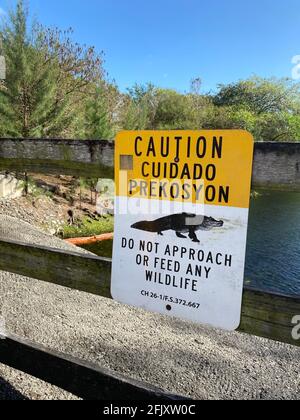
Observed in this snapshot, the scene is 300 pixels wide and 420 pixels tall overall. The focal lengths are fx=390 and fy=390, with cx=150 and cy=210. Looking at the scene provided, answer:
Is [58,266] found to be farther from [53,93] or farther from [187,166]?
[53,93]

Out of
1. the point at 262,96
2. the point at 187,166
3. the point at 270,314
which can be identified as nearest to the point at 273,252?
the point at 270,314

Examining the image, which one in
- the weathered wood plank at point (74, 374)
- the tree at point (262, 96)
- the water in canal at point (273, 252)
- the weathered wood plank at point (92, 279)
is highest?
the tree at point (262, 96)

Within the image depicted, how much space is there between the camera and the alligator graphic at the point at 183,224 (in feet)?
5.04

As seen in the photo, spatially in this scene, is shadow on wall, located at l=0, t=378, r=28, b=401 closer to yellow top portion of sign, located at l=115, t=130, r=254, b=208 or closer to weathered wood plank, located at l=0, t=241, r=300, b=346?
weathered wood plank, located at l=0, t=241, r=300, b=346

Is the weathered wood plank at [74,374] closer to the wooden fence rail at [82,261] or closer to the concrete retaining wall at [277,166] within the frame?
the wooden fence rail at [82,261]

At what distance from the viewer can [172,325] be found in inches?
175

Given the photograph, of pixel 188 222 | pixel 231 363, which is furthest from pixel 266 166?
pixel 231 363

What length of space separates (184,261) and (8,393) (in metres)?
1.69

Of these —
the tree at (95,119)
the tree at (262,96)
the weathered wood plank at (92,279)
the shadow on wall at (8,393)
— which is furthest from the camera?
the tree at (262,96)

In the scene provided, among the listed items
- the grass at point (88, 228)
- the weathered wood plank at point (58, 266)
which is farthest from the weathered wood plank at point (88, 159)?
the grass at point (88, 228)

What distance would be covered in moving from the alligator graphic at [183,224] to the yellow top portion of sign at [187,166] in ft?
0.23

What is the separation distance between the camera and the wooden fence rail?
141 centimetres

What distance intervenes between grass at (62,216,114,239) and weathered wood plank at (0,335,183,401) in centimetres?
1333

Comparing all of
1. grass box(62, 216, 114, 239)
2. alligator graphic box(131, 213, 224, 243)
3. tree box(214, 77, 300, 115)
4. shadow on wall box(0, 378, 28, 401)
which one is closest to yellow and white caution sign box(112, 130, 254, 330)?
alligator graphic box(131, 213, 224, 243)
